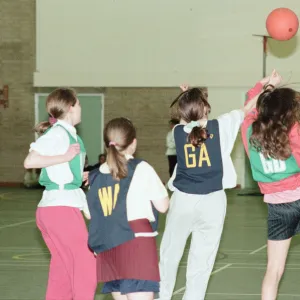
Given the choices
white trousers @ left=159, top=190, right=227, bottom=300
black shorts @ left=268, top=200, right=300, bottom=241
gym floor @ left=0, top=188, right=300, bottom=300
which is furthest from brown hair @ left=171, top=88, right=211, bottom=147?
gym floor @ left=0, top=188, right=300, bottom=300

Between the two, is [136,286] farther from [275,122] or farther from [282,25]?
[282,25]

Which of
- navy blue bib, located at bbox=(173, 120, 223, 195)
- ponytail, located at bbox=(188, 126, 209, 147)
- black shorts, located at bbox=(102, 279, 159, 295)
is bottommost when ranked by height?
black shorts, located at bbox=(102, 279, 159, 295)

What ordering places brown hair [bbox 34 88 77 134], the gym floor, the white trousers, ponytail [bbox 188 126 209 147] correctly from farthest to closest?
→ the gym floor < the white trousers < ponytail [bbox 188 126 209 147] < brown hair [bbox 34 88 77 134]

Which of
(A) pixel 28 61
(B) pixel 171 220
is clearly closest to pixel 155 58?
(A) pixel 28 61

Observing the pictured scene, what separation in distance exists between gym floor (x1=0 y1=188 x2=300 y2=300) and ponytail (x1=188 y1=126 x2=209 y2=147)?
2.12 m

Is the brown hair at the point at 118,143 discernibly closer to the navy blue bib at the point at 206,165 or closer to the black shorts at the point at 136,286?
the black shorts at the point at 136,286

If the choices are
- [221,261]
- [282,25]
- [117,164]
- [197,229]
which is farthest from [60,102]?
[282,25]

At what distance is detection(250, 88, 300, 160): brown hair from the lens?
5887 millimetres

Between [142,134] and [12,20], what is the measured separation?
→ 4.94 m

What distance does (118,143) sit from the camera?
5.39 meters

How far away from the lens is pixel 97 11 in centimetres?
2323

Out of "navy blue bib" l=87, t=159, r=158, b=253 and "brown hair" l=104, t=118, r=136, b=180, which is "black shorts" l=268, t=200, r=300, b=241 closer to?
"navy blue bib" l=87, t=159, r=158, b=253

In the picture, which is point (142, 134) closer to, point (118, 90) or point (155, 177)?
point (118, 90)

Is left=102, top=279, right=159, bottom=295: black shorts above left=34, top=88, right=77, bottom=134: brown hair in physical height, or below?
below
